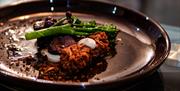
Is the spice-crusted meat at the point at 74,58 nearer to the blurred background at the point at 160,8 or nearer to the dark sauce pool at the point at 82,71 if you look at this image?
the dark sauce pool at the point at 82,71

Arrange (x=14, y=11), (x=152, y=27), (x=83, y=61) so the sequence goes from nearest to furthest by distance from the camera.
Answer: (x=83, y=61), (x=152, y=27), (x=14, y=11)

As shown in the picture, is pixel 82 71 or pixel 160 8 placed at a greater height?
pixel 82 71

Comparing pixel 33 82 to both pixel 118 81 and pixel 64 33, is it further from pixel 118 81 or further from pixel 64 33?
pixel 64 33

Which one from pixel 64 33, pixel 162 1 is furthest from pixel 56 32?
pixel 162 1

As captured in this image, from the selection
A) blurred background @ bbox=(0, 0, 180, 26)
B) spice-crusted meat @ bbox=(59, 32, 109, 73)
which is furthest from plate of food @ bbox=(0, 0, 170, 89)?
blurred background @ bbox=(0, 0, 180, 26)

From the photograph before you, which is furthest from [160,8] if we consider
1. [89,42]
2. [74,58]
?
[74,58]

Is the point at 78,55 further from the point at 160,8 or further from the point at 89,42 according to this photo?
the point at 160,8
